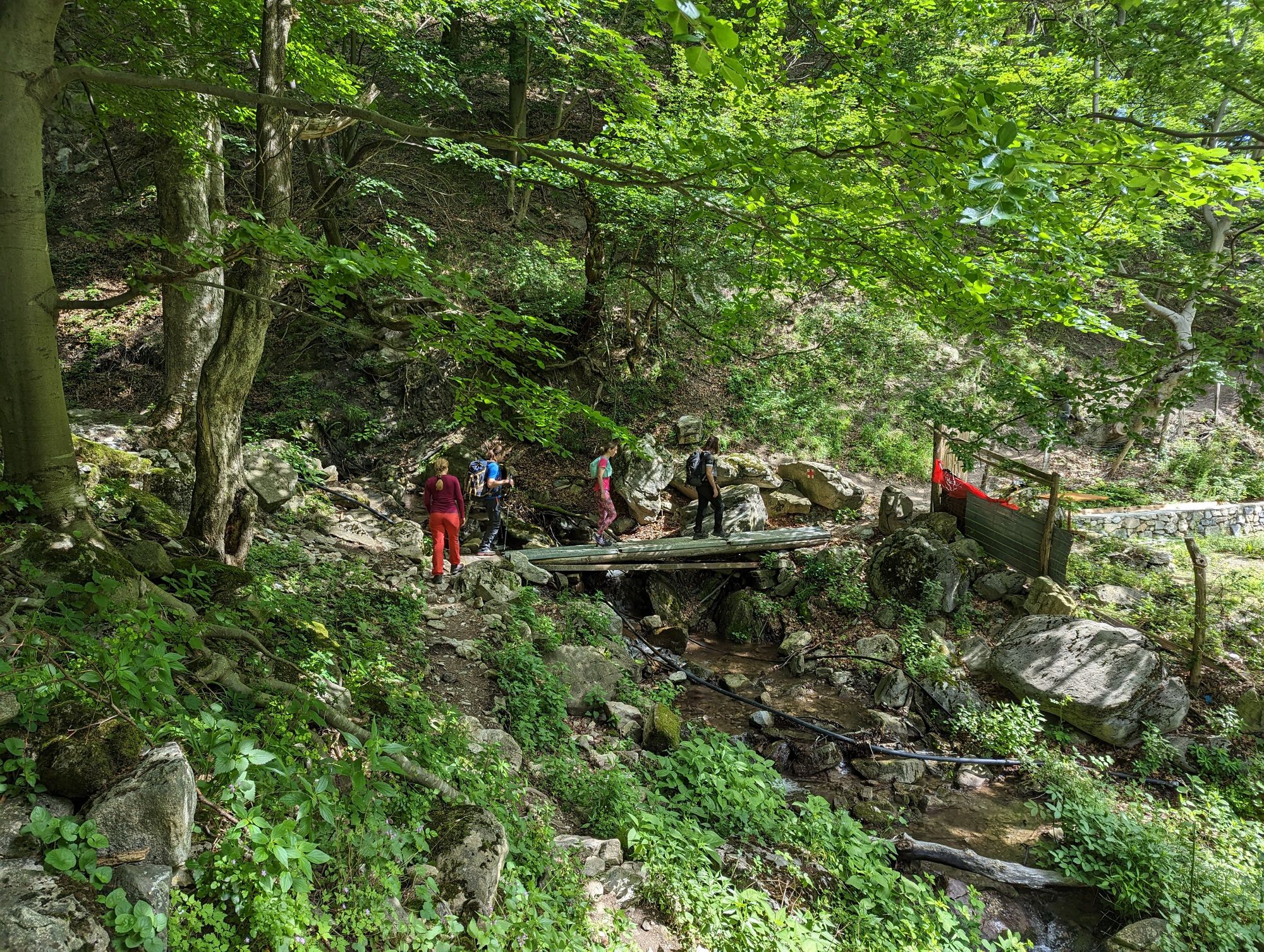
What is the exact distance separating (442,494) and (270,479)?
101 inches

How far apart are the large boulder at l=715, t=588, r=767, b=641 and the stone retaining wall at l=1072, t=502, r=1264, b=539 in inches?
260

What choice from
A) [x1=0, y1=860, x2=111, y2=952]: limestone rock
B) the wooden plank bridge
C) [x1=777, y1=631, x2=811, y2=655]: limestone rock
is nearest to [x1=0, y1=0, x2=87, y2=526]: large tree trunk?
[x1=0, y1=860, x2=111, y2=952]: limestone rock

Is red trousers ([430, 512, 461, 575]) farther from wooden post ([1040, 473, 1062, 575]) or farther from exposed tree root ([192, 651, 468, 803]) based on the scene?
wooden post ([1040, 473, 1062, 575])

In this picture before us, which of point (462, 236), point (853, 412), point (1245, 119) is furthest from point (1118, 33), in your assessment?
point (462, 236)

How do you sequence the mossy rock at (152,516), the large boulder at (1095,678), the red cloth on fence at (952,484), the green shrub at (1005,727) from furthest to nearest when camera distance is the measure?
the red cloth on fence at (952,484) < the large boulder at (1095,678) < the green shrub at (1005,727) < the mossy rock at (152,516)

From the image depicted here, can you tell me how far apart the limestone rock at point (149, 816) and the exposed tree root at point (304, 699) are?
3.12ft

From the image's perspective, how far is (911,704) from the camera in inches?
323

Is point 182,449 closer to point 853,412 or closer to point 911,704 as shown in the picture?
point 911,704

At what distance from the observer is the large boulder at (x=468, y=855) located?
2.95 m

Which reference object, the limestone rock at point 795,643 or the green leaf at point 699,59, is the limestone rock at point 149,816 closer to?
the green leaf at point 699,59

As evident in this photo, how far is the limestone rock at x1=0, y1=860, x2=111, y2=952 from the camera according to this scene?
1.71 m

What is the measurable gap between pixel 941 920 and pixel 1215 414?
19.9m


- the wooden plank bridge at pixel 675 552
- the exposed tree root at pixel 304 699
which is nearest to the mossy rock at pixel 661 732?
the exposed tree root at pixel 304 699

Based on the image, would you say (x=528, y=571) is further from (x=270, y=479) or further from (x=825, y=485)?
(x=825, y=485)
